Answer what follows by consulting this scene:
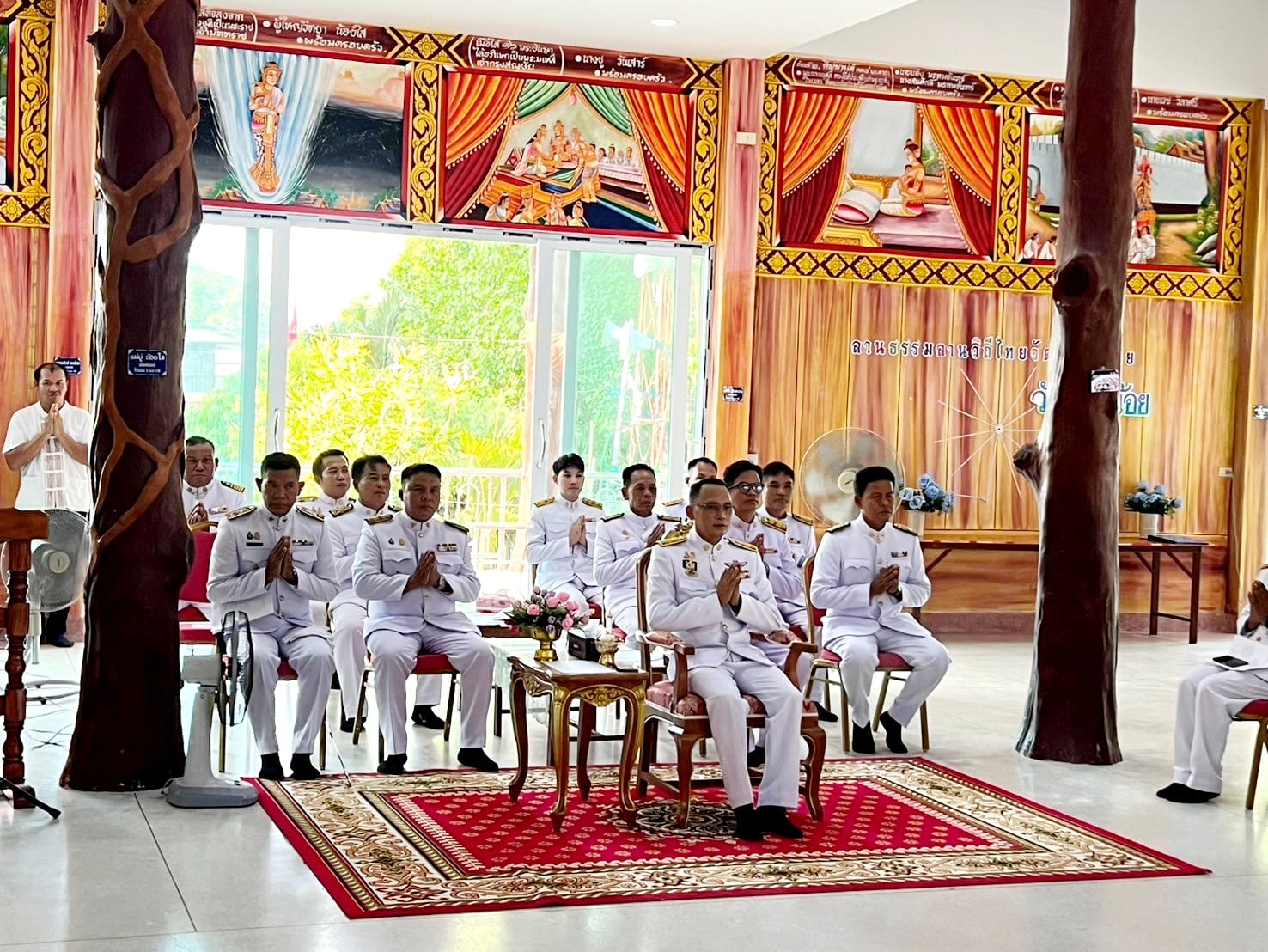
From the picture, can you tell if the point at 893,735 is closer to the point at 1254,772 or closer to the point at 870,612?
the point at 870,612

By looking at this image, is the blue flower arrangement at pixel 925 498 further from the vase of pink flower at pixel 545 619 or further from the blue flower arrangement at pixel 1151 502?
the vase of pink flower at pixel 545 619

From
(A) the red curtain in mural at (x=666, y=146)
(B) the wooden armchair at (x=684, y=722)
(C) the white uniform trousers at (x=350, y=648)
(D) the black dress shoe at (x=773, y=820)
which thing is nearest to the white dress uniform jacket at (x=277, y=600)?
(C) the white uniform trousers at (x=350, y=648)

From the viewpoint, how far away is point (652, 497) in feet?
28.8

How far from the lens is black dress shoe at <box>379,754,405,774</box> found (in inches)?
262

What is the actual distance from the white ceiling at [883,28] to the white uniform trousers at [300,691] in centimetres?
514

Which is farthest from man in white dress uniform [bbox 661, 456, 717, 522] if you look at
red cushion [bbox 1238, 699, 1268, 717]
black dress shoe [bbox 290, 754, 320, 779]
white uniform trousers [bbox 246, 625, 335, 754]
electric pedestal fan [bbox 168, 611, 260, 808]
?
electric pedestal fan [bbox 168, 611, 260, 808]

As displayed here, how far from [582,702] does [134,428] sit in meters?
2.11

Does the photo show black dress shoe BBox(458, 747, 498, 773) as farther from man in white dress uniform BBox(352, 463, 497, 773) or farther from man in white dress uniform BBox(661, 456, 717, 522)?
man in white dress uniform BBox(661, 456, 717, 522)

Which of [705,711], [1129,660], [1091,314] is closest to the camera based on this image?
[705,711]

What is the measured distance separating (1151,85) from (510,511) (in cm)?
622

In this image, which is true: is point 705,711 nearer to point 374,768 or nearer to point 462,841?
point 462,841

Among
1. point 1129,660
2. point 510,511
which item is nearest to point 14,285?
point 510,511

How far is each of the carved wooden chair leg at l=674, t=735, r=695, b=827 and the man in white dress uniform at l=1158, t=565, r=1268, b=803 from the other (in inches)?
89.5

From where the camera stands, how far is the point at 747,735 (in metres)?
5.95
